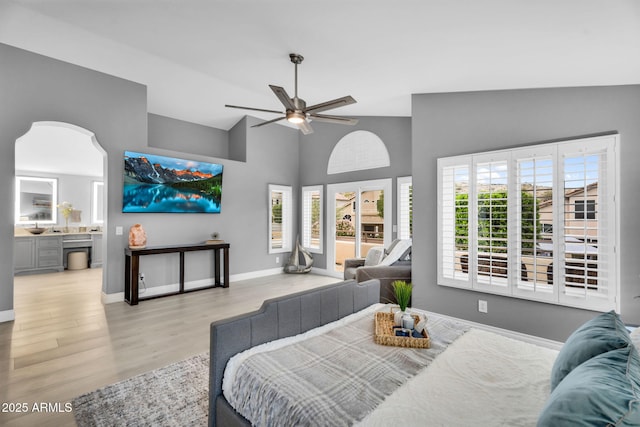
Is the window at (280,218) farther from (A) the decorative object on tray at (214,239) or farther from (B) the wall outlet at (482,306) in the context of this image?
(B) the wall outlet at (482,306)

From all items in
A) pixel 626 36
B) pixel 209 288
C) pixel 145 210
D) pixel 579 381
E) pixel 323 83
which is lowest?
pixel 209 288

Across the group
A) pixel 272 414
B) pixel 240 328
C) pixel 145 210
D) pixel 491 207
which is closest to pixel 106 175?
pixel 145 210

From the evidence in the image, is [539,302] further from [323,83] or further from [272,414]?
[323,83]

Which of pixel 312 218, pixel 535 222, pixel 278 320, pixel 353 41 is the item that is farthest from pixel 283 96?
pixel 312 218

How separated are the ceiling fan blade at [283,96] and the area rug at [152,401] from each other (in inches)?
101

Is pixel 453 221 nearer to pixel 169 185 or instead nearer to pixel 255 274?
pixel 255 274

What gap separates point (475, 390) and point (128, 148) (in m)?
5.24

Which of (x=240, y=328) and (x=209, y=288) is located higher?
(x=240, y=328)

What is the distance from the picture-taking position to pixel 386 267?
3.98 metres

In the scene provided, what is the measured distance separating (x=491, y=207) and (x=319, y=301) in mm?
2271

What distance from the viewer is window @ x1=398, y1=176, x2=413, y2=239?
5070 mm

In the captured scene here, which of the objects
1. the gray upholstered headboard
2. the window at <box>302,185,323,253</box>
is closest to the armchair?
the gray upholstered headboard

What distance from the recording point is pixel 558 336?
288 cm

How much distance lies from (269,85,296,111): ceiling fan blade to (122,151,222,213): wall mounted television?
2837mm
